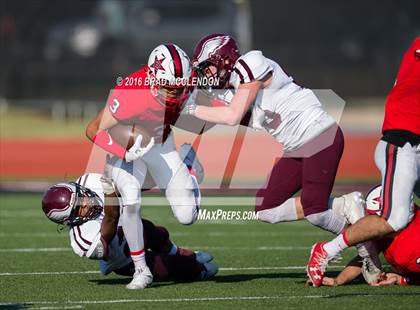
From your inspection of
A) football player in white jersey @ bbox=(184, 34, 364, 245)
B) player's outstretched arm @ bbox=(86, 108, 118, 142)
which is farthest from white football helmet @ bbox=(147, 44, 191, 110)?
player's outstretched arm @ bbox=(86, 108, 118, 142)

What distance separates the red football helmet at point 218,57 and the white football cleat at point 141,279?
1.46 metres

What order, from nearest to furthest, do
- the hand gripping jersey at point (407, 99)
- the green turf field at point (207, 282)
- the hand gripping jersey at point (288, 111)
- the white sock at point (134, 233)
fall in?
the green turf field at point (207, 282)
the hand gripping jersey at point (407, 99)
the white sock at point (134, 233)
the hand gripping jersey at point (288, 111)

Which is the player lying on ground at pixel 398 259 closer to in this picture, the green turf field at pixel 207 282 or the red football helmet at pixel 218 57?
the green turf field at pixel 207 282

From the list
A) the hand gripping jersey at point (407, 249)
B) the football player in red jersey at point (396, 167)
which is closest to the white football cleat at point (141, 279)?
the football player in red jersey at point (396, 167)

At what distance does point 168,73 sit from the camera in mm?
6430

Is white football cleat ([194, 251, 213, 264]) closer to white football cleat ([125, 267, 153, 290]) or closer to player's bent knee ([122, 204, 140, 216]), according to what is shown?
white football cleat ([125, 267, 153, 290])

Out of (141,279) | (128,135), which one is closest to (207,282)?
(141,279)

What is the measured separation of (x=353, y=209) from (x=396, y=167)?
0.65 metres

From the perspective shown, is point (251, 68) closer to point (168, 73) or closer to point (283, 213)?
point (168, 73)

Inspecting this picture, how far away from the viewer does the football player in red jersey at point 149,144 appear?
21.0 feet

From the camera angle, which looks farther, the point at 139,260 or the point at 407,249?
the point at 139,260

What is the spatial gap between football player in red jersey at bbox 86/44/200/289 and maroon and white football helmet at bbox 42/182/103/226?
219 mm

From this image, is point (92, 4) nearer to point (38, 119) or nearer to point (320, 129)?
point (38, 119)

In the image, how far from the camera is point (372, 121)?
22047mm
